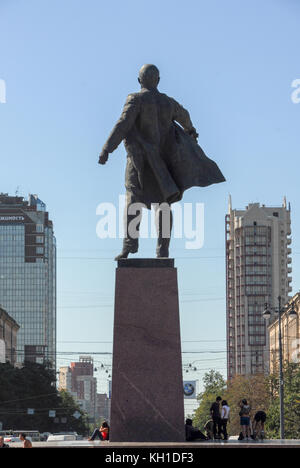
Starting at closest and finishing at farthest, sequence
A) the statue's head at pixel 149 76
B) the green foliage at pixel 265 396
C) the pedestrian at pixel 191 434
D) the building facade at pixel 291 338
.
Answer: the pedestrian at pixel 191 434
the statue's head at pixel 149 76
the green foliage at pixel 265 396
the building facade at pixel 291 338

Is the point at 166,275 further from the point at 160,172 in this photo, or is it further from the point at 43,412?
the point at 43,412

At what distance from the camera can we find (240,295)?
7146 inches

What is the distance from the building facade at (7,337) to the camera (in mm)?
118425

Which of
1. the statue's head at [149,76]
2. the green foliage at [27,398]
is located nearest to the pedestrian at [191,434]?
the statue's head at [149,76]

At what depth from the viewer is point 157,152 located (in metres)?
17.8

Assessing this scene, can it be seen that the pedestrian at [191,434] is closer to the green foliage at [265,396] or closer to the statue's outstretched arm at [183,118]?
the statue's outstretched arm at [183,118]

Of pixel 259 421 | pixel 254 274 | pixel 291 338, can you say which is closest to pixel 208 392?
pixel 291 338

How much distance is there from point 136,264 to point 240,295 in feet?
543

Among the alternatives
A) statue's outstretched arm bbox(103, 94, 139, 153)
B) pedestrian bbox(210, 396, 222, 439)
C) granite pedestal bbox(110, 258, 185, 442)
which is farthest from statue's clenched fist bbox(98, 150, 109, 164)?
pedestrian bbox(210, 396, 222, 439)

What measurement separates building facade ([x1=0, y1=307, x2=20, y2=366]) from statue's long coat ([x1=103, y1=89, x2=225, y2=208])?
318ft

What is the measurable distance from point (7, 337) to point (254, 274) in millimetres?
62564

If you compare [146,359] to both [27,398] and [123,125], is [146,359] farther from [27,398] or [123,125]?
[27,398]

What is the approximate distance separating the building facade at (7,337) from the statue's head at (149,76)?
319 ft
